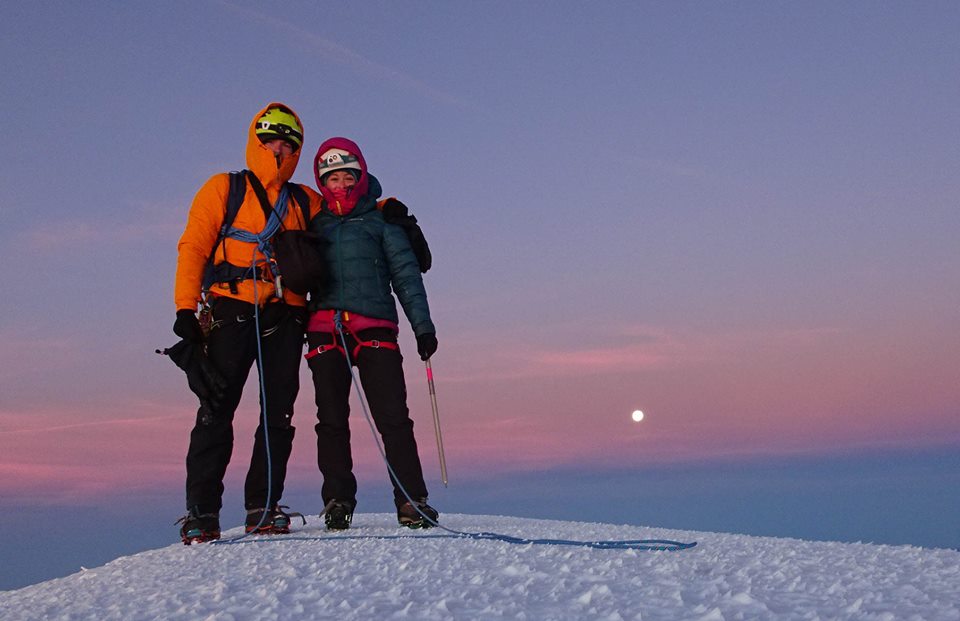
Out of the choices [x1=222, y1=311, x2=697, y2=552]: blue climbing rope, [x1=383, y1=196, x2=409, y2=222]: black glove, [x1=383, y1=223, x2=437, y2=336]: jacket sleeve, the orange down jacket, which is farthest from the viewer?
[x1=383, y1=196, x2=409, y2=222]: black glove

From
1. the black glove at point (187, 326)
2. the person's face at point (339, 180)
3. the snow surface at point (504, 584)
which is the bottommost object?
the snow surface at point (504, 584)

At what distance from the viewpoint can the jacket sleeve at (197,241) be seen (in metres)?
5.68

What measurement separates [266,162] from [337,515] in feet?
8.37

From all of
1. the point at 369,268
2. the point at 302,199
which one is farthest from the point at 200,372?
the point at 302,199

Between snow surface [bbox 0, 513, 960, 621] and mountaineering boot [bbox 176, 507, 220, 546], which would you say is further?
mountaineering boot [bbox 176, 507, 220, 546]

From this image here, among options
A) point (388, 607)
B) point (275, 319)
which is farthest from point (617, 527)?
point (388, 607)

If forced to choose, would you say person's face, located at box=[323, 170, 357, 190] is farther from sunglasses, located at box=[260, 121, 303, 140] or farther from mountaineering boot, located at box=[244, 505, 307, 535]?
mountaineering boot, located at box=[244, 505, 307, 535]

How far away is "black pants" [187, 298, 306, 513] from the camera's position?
5.75 m

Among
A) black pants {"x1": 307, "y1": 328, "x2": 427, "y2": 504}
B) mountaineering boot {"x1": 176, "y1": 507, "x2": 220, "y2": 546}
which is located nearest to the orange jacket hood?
black pants {"x1": 307, "y1": 328, "x2": 427, "y2": 504}

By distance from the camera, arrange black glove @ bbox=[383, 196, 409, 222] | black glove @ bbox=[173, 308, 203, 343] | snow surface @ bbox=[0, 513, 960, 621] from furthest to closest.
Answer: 1. black glove @ bbox=[383, 196, 409, 222]
2. black glove @ bbox=[173, 308, 203, 343]
3. snow surface @ bbox=[0, 513, 960, 621]

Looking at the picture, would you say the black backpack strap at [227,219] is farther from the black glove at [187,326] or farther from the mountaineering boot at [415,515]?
the mountaineering boot at [415,515]

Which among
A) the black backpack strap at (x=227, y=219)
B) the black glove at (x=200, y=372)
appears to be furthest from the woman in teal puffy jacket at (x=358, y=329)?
the black glove at (x=200, y=372)

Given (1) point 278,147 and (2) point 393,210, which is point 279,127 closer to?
(1) point 278,147

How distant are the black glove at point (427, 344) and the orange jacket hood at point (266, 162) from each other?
151 centimetres
